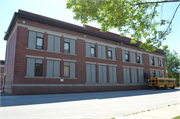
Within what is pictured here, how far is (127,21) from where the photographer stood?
9.44 m

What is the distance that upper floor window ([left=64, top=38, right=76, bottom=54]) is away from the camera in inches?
968

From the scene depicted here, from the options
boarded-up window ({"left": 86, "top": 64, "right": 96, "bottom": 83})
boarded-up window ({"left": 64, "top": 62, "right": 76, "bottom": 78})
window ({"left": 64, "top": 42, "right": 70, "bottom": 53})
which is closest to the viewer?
boarded-up window ({"left": 64, "top": 62, "right": 76, "bottom": 78})

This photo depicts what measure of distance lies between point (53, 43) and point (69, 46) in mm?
2916

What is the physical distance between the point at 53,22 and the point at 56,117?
60.9 ft

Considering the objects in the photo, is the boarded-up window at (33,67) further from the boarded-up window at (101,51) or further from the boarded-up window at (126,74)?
the boarded-up window at (126,74)

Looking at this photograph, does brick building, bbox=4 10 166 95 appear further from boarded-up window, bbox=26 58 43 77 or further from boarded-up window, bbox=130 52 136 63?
boarded-up window, bbox=130 52 136 63

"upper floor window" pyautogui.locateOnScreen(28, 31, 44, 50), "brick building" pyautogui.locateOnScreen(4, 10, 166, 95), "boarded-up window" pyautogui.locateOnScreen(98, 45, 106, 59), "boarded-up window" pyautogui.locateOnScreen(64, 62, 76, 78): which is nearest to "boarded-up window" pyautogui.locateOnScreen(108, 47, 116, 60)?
"brick building" pyautogui.locateOnScreen(4, 10, 166, 95)

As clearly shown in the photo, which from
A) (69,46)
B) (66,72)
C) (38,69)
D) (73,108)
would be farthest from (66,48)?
(73,108)

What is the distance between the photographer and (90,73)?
26.9 metres

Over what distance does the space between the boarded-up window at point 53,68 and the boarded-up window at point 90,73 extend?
580cm

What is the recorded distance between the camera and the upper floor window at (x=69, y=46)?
80.6 feet

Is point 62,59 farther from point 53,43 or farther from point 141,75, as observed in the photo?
point 141,75

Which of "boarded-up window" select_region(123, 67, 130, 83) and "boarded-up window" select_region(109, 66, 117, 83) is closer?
"boarded-up window" select_region(109, 66, 117, 83)

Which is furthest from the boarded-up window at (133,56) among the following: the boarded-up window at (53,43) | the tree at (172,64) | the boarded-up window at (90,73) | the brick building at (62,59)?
the tree at (172,64)
